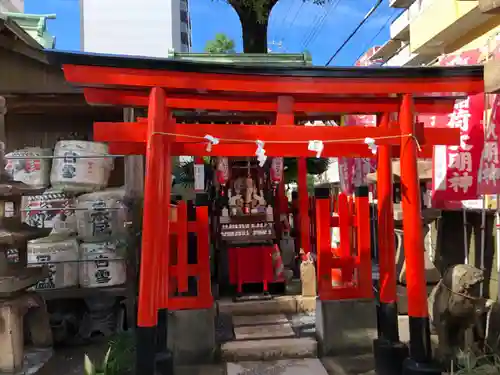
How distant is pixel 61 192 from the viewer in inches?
300

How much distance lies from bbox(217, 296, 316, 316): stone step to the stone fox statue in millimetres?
2433

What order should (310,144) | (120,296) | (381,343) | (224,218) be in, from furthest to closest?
(224,218) < (120,296) < (381,343) < (310,144)

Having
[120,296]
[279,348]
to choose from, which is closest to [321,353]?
[279,348]

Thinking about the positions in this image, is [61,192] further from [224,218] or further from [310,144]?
[310,144]

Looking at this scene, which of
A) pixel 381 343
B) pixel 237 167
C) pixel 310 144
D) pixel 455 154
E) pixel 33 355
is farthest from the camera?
pixel 237 167

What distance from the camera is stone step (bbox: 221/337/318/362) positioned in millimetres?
5898

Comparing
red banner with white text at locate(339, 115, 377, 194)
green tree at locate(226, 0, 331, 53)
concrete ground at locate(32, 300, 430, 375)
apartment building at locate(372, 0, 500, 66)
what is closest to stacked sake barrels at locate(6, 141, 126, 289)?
concrete ground at locate(32, 300, 430, 375)

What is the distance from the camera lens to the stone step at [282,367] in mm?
5480

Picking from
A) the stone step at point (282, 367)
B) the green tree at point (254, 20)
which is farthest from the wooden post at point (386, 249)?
the green tree at point (254, 20)

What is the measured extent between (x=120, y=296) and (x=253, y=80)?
4592 millimetres

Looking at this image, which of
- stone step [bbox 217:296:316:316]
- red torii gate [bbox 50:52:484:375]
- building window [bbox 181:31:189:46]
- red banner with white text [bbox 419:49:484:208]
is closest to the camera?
red torii gate [bbox 50:52:484:375]

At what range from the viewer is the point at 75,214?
305 inches

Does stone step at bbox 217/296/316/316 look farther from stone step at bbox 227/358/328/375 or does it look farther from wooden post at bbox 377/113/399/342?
wooden post at bbox 377/113/399/342

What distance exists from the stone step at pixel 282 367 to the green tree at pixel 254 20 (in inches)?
251
